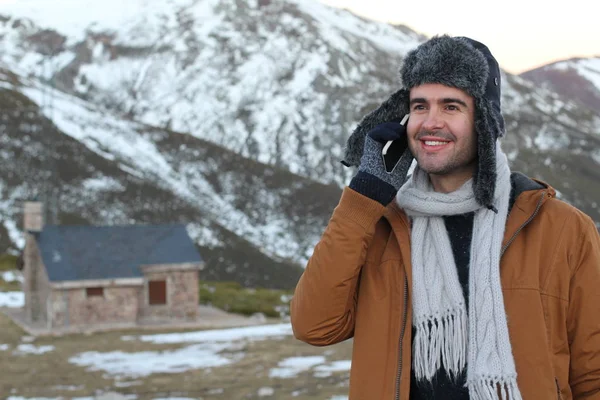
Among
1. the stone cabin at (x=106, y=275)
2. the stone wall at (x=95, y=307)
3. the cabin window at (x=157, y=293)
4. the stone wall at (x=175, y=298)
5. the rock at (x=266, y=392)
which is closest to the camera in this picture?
the rock at (x=266, y=392)

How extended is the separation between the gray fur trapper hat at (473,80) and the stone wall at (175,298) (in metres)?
19.0

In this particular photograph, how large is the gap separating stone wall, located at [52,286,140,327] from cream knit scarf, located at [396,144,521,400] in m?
18.3

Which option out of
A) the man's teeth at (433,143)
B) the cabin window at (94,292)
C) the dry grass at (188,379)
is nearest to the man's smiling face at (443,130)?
the man's teeth at (433,143)

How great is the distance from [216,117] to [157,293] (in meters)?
92.4

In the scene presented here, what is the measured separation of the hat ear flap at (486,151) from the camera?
269cm

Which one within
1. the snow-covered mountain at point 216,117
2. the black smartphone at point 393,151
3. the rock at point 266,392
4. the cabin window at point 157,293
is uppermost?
the snow-covered mountain at point 216,117

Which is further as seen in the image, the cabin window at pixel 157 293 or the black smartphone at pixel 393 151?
the cabin window at pixel 157 293

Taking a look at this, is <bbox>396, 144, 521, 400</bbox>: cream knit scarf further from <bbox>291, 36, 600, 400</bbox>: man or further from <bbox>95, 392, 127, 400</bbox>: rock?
<bbox>95, 392, 127, 400</bbox>: rock

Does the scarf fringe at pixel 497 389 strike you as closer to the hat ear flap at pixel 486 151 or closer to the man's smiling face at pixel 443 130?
the hat ear flap at pixel 486 151

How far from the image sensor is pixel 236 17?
148 m

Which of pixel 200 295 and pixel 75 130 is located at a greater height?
pixel 75 130

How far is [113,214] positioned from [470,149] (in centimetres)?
6429

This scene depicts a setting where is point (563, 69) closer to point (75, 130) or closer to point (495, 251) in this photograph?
point (75, 130)

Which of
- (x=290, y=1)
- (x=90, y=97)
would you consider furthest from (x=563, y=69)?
(x=90, y=97)
